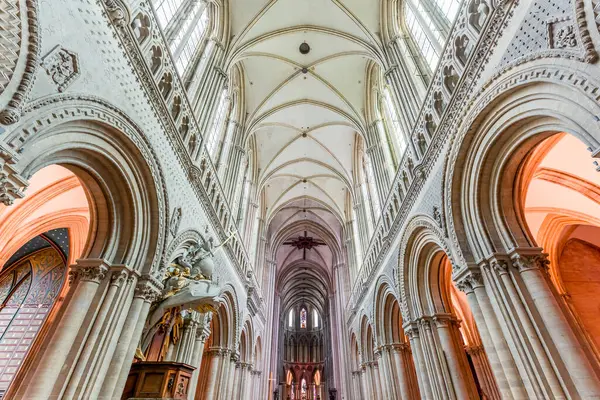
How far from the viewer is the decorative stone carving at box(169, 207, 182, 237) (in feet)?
22.1

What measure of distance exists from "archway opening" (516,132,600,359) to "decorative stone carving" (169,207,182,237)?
7024mm

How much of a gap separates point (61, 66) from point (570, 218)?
1199 cm

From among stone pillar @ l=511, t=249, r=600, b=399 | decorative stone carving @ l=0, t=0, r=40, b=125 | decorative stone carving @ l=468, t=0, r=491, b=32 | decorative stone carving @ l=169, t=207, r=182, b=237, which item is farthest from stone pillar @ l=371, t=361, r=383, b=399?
decorative stone carving @ l=0, t=0, r=40, b=125

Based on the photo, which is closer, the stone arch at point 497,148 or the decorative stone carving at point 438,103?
the stone arch at point 497,148

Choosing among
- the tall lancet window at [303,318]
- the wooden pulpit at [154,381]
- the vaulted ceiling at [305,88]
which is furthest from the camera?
the tall lancet window at [303,318]

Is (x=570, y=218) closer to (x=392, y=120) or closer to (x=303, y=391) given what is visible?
(x=392, y=120)

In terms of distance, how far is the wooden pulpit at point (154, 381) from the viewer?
5.41 meters

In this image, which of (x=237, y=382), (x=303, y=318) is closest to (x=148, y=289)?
(x=237, y=382)

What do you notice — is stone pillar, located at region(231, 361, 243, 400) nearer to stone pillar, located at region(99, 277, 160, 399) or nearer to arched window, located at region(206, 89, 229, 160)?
stone pillar, located at region(99, 277, 160, 399)

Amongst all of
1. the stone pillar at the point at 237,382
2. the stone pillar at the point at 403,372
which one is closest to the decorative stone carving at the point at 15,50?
the stone pillar at the point at 237,382

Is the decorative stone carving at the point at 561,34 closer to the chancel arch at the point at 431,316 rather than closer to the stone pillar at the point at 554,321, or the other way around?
the stone pillar at the point at 554,321


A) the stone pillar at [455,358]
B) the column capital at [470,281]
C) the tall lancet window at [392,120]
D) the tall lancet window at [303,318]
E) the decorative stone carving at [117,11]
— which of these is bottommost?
the stone pillar at [455,358]

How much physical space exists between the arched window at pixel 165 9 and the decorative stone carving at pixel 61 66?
172 inches

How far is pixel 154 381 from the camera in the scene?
18.1 ft
